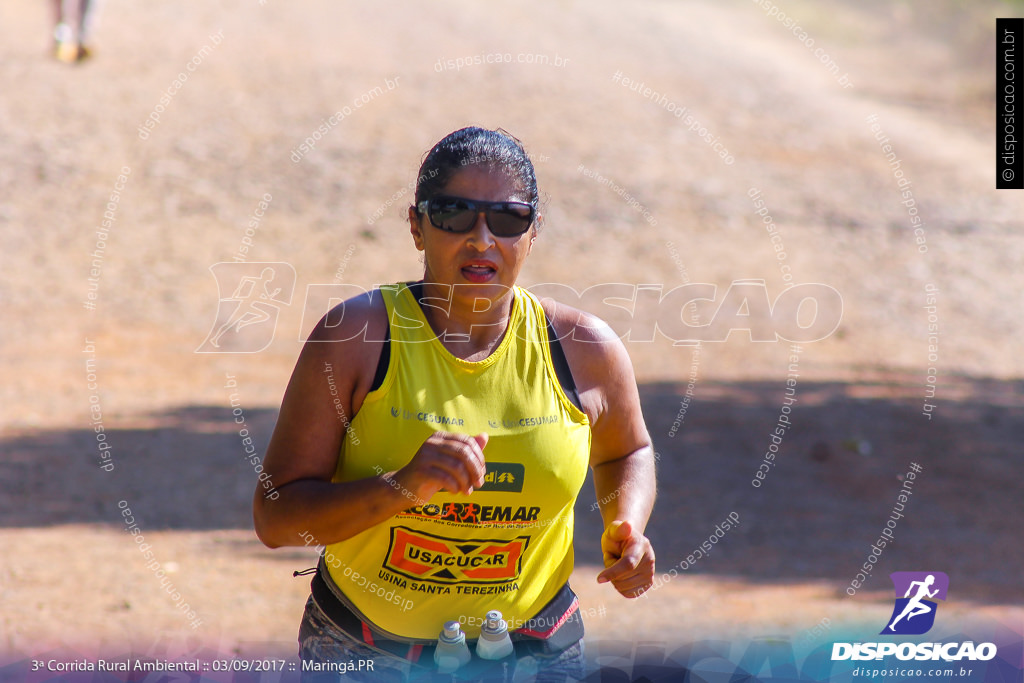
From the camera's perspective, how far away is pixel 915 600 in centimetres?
437

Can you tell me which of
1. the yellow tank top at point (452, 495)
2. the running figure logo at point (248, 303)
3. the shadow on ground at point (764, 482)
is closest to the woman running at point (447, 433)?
the yellow tank top at point (452, 495)

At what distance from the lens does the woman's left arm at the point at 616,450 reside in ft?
7.62

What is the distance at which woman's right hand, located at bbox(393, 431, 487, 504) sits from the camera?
200 cm

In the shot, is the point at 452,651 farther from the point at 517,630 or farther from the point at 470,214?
the point at 470,214

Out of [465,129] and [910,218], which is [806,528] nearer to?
[465,129]

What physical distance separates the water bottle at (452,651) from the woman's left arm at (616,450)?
0.33 m

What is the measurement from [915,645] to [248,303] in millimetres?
8467

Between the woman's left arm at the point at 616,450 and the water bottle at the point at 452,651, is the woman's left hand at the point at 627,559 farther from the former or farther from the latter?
the water bottle at the point at 452,651

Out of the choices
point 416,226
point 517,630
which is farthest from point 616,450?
point 416,226

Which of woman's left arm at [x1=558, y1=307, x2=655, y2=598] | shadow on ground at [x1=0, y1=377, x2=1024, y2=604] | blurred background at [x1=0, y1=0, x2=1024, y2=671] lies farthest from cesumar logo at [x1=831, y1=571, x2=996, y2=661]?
shadow on ground at [x1=0, y1=377, x2=1024, y2=604]

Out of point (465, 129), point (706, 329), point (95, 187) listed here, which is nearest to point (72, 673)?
point (465, 129)

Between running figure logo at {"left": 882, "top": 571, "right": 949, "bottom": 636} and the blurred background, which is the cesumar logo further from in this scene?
the blurred background

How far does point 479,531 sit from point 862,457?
6063 millimetres

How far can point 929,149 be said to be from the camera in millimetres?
16531
